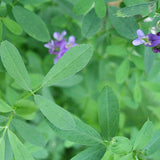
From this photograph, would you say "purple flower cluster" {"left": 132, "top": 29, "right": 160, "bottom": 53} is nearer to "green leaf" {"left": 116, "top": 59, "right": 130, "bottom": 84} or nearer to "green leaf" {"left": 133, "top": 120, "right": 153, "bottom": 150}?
"green leaf" {"left": 133, "top": 120, "right": 153, "bottom": 150}

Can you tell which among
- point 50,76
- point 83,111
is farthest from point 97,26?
point 83,111

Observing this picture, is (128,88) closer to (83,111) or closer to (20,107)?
(83,111)

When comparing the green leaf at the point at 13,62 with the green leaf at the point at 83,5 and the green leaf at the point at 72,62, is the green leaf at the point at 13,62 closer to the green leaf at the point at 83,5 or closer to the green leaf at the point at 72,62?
the green leaf at the point at 72,62

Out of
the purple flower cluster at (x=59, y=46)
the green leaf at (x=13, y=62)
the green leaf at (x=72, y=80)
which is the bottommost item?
the green leaf at (x=72, y=80)

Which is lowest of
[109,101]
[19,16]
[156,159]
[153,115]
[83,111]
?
[156,159]

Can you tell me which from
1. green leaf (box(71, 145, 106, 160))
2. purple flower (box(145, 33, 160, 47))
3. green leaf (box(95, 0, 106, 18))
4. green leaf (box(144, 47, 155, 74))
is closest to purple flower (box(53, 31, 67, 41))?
green leaf (box(95, 0, 106, 18))

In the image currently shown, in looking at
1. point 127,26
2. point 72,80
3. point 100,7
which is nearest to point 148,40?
point 127,26

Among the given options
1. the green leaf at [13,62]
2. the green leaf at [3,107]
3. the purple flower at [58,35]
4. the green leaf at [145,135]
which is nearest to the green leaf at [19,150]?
the green leaf at [3,107]
